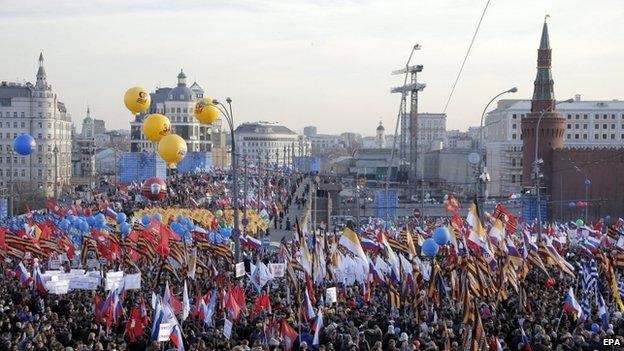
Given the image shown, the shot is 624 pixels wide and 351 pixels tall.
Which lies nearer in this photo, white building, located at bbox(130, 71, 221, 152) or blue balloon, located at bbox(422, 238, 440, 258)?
blue balloon, located at bbox(422, 238, 440, 258)

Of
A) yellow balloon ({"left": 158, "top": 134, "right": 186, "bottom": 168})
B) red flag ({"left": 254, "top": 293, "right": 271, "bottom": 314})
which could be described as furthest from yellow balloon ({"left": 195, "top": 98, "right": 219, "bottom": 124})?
red flag ({"left": 254, "top": 293, "right": 271, "bottom": 314})

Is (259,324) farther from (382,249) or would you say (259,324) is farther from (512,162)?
(512,162)

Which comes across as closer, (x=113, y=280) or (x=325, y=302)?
(x=113, y=280)

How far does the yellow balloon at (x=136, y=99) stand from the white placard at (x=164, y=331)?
10.4 meters

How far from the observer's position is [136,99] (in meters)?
26.8

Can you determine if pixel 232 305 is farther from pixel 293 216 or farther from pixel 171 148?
pixel 293 216

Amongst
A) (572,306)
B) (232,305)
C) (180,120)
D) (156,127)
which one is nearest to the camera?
(572,306)

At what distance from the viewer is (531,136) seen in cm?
8269

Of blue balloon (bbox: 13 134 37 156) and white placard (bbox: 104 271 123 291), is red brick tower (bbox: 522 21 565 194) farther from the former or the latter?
white placard (bbox: 104 271 123 291)

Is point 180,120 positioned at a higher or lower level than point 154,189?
higher

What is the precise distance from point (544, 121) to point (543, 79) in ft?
10.8

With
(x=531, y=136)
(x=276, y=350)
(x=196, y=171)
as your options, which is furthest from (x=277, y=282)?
(x=196, y=171)

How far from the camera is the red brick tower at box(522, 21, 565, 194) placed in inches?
3167

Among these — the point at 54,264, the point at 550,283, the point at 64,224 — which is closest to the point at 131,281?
the point at 54,264
